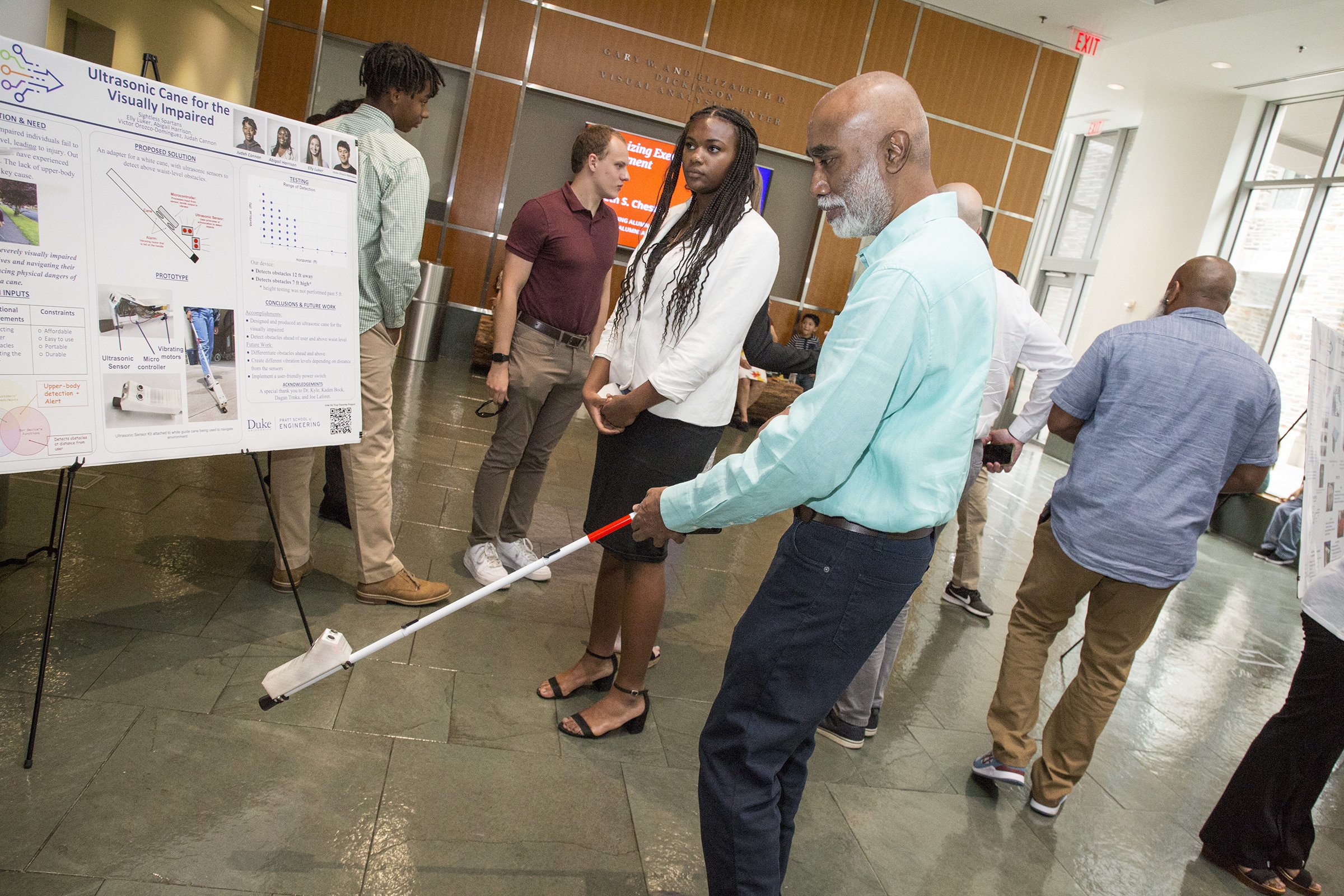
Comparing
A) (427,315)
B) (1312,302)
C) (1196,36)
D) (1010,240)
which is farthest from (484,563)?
(1312,302)

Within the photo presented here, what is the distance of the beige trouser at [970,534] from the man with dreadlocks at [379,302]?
2.37 metres

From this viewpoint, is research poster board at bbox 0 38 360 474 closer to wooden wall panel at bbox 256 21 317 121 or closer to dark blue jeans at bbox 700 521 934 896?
dark blue jeans at bbox 700 521 934 896

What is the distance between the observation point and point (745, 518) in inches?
54.6

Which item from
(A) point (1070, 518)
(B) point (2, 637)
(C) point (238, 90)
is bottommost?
(B) point (2, 637)

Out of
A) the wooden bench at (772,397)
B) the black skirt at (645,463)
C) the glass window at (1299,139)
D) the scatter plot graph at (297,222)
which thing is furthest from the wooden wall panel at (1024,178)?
the scatter plot graph at (297,222)

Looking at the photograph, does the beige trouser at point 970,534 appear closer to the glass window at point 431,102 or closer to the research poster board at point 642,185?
the research poster board at point 642,185

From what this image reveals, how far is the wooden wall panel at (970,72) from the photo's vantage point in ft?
26.6

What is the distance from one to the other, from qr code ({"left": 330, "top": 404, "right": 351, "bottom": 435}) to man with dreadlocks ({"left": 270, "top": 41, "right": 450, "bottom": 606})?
0.11m

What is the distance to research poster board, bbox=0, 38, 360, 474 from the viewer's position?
67.3 inches

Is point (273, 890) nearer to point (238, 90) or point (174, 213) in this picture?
point (174, 213)

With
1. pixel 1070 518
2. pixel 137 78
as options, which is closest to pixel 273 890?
pixel 137 78

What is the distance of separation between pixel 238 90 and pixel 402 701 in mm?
15104

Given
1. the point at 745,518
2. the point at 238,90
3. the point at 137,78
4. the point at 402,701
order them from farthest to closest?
1. the point at 238,90
2. the point at 402,701
3. the point at 137,78
4. the point at 745,518

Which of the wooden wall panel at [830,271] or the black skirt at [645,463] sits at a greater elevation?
the wooden wall panel at [830,271]
